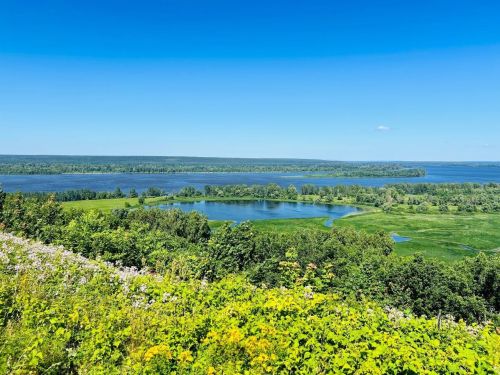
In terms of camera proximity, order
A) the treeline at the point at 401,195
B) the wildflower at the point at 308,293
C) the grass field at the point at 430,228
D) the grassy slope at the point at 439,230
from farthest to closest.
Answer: the treeline at the point at 401,195
the grass field at the point at 430,228
the grassy slope at the point at 439,230
the wildflower at the point at 308,293

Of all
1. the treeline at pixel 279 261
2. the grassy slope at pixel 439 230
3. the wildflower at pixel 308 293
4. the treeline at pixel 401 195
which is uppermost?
the wildflower at pixel 308 293

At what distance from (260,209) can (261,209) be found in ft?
0.97

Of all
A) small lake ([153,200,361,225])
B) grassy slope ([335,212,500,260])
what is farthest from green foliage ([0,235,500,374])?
small lake ([153,200,361,225])

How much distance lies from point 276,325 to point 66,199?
100 metres

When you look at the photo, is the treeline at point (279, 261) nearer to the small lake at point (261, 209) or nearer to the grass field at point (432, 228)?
the grass field at point (432, 228)

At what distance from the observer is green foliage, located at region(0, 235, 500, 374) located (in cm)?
392

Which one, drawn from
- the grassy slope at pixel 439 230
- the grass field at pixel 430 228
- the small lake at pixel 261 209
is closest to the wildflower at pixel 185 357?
the grass field at pixel 430 228

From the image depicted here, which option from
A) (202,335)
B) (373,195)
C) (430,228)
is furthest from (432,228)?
(202,335)

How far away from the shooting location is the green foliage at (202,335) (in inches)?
154

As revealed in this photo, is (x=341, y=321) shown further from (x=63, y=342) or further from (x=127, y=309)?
(x=63, y=342)

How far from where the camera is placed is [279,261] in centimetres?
2498

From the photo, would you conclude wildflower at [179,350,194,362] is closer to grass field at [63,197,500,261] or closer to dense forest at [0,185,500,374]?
dense forest at [0,185,500,374]

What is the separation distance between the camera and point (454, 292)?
75.9 feet

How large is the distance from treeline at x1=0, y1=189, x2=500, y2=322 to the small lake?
40091 millimetres
